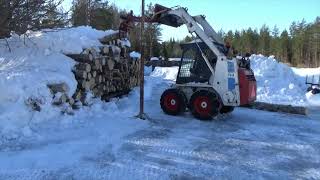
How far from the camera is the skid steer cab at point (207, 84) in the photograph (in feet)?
43.9

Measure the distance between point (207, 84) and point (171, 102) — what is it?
3.77 ft

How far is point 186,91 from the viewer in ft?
46.4

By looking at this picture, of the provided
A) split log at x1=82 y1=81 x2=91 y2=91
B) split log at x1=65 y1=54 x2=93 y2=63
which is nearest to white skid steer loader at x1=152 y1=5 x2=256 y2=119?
split log at x1=82 y1=81 x2=91 y2=91

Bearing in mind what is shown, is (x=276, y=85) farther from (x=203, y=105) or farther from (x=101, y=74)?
(x=203, y=105)

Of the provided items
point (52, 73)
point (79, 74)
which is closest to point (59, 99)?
point (52, 73)

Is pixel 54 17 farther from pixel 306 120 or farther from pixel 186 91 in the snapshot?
pixel 306 120

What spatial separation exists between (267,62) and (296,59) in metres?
62.0

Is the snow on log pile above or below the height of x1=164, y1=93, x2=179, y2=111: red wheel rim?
above

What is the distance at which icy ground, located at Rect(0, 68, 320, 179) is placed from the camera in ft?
25.6

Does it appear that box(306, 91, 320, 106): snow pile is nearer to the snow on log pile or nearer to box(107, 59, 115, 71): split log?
the snow on log pile

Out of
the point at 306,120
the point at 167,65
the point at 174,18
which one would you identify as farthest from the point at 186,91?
the point at 167,65

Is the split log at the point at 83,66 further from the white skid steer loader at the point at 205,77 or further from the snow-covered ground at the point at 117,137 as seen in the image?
the white skid steer loader at the point at 205,77

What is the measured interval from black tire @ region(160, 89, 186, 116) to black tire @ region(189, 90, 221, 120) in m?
0.35

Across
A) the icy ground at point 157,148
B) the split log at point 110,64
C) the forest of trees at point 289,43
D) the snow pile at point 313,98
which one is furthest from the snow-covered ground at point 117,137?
the forest of trees at point 289,43
